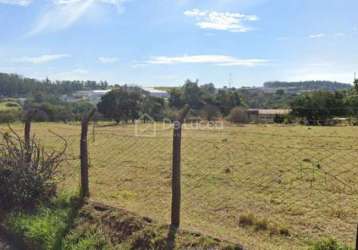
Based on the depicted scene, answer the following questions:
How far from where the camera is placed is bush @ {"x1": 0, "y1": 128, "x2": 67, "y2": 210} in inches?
181

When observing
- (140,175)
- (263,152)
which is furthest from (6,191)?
(263,152)

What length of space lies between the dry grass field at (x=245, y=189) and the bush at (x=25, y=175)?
50 centimetres

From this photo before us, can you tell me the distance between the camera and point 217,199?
237 inches

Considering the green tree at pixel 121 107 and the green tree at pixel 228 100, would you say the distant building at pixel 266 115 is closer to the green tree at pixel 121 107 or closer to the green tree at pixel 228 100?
the green tree at pixel 228 100

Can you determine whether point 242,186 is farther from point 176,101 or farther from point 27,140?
point 176,101

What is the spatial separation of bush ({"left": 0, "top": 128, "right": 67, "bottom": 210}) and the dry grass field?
0.50 m

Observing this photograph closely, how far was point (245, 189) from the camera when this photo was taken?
22.3 ft

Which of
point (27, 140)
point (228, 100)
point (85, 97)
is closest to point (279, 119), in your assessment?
point (228, 100)

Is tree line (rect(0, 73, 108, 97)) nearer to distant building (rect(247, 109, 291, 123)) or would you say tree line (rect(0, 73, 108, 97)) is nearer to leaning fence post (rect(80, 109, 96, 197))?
distant building (rect(247, 109, 291, 123))

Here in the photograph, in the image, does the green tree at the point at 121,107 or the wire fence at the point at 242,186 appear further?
the green tree at the point at 121,107

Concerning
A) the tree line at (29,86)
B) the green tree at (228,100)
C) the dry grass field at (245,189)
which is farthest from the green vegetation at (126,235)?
the tree line at (29,86)

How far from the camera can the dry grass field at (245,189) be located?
4504mm

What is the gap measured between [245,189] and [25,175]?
12.8 ft

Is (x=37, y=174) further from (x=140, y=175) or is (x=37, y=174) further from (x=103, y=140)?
(x=103, y=140)
